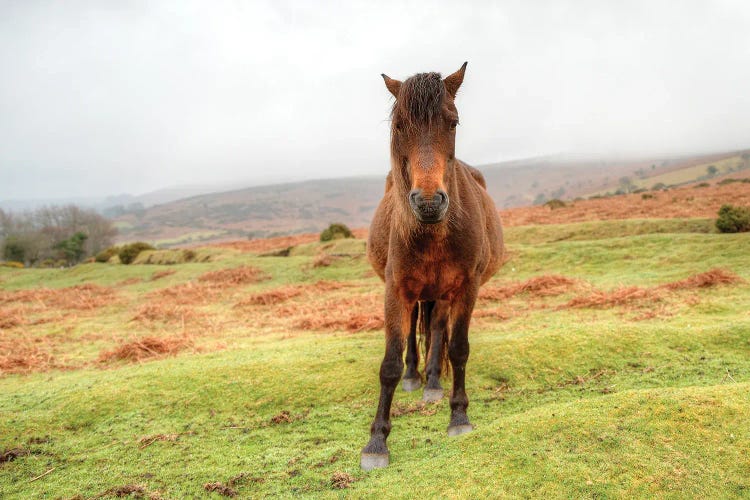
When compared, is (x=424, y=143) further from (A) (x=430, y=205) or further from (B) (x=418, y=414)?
(B) (x=418, y=414)

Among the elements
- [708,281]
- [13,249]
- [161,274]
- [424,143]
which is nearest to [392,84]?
[424,143]

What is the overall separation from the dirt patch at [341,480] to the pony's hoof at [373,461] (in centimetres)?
23

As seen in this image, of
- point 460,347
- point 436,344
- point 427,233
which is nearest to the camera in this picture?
point 427,233

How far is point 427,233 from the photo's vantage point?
4391 mm

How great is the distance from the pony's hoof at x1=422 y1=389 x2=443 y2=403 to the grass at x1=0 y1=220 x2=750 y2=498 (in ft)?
0.72

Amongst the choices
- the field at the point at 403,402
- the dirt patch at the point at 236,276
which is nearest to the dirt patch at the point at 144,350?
the field at the point at 403,402

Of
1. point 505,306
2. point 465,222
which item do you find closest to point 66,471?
point 465,222

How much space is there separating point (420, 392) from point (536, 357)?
1789 mm

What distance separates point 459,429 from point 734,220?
15.1 metres

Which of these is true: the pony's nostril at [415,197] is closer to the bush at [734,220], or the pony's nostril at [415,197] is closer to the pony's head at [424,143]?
the pony's head at [424,143]

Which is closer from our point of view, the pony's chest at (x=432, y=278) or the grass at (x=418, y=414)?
the grass at (x=418, y=414)

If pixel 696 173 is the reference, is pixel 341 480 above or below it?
below

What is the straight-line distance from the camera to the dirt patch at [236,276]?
64.3 ft

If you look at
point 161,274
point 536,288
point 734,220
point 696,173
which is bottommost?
point 161,274
